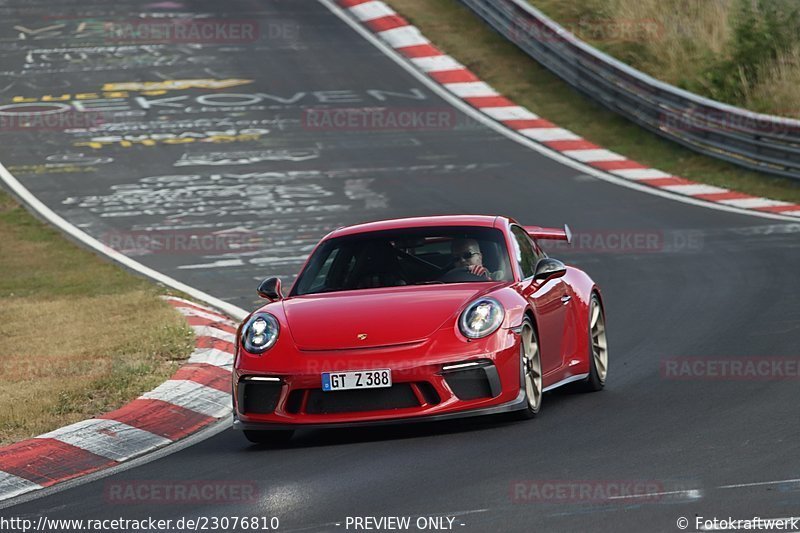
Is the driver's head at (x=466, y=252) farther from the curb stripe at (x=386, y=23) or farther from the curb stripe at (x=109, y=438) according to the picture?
the curb stripe at (x=386, y=23)

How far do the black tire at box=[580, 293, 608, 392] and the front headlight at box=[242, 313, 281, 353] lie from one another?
2.18 metres

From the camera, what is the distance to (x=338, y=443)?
8.17 meters

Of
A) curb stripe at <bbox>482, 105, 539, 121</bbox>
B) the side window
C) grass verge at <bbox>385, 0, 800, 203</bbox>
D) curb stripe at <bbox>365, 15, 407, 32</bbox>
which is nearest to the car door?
the side window

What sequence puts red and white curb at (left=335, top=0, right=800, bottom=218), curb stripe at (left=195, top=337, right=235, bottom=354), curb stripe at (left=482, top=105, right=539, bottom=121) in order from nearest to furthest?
curb stripe at (left=195, top=337, right=235, bottom=354), red and white curb at (left=335, top=0, right=800, bottom=218), curb stripe at (left=482, top=105, right=539, bottom=121)

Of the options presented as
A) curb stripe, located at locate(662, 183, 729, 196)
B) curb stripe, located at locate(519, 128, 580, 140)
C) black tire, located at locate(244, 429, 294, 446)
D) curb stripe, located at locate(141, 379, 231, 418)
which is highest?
black tire, located at locate(244, 429, 294, 446)

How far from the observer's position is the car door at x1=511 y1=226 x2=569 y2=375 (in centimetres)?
883

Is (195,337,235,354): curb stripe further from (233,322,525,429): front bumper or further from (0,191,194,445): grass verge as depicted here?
(233,322,525,429): front bumper

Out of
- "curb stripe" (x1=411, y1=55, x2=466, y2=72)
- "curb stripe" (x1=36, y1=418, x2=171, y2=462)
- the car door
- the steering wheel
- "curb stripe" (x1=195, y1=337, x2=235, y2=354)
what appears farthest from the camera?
"curb stripe" (x1=411, y1=55, x2=466, y2=72)

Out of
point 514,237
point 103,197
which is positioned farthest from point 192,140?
point 514,237

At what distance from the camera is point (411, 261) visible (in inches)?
361

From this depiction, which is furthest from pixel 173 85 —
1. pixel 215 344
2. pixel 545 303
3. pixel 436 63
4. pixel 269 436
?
pixel 269 436

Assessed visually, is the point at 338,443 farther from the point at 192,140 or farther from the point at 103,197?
the point at 192,140

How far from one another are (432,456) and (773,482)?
180 cm

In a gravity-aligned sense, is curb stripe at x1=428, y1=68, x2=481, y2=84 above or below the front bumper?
below
